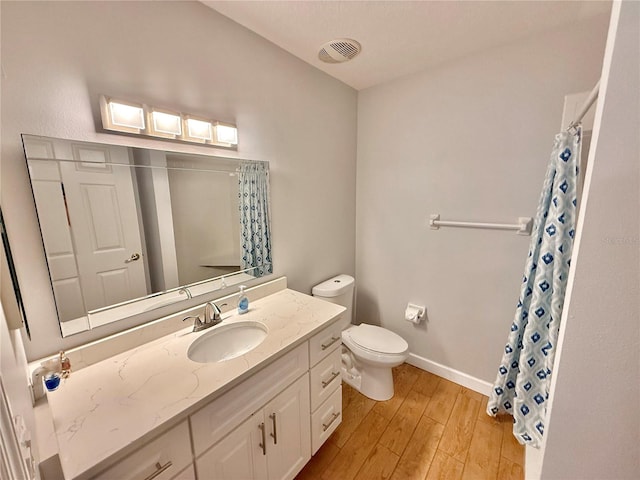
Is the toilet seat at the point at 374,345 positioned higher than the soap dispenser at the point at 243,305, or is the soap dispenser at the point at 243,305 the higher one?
the soap dispenser at the point at 243,305

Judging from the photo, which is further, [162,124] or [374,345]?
[374,345]

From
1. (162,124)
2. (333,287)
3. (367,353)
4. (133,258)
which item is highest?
(162,124)

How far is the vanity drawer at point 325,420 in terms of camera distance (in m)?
1.33

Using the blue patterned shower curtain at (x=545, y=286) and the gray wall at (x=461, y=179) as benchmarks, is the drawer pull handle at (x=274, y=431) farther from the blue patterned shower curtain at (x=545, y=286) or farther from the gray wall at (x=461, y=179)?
the gray wall at (x=461, y=179)

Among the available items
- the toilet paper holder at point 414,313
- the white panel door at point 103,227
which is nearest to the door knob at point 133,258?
the white panel door at point 103,227

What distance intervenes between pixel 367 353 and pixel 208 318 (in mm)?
1066

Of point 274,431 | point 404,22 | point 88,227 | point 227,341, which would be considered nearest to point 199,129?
point 88,227

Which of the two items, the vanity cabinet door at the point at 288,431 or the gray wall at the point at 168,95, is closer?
the gray wall at the point at 168,95

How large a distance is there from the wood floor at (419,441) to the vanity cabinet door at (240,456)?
0.49 metres

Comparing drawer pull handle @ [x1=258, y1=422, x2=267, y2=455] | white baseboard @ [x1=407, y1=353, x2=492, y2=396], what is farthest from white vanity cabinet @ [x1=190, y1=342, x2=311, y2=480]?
white baseboard @ [x1=407, y1=353, x2=492, y2=396]

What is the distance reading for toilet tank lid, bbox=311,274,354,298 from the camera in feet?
6.28

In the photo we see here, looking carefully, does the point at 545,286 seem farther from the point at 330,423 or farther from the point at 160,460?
the point at 160,460

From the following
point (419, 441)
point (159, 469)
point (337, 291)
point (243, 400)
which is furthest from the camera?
point (337, 291)

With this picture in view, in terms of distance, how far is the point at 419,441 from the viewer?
1537mm
